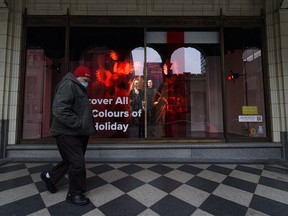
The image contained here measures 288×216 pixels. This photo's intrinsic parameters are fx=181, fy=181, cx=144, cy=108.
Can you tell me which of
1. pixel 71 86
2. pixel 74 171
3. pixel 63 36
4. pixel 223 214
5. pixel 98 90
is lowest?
pixel 223 214

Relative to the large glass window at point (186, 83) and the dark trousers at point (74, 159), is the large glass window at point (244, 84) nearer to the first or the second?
the large glass window at point (186, 83)

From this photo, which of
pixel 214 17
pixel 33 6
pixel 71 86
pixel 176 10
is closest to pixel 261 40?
pixel 214 17

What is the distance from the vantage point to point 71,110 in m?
2.19

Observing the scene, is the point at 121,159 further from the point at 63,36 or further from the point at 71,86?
the point at 63,36

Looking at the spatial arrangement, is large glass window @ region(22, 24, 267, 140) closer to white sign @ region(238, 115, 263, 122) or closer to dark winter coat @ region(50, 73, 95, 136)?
white sign @ region(238, 115, 263, 122)

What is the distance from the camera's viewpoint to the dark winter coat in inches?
82.8

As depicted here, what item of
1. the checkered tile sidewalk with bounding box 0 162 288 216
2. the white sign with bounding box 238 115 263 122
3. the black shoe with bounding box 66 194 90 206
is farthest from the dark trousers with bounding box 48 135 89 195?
the white sign with bounding box 238 115 263 122

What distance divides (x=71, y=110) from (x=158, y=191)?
1.68 meters

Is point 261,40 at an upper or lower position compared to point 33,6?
lower

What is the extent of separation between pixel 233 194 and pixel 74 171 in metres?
2.18

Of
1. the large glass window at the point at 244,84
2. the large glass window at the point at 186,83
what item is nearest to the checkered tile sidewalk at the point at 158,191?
the large glass window at the point at 244,84

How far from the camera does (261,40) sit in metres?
4.75

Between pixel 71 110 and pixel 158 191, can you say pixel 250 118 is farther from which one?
pixel 71 110

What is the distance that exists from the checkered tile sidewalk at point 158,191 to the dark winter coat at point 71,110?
933 millimetres
